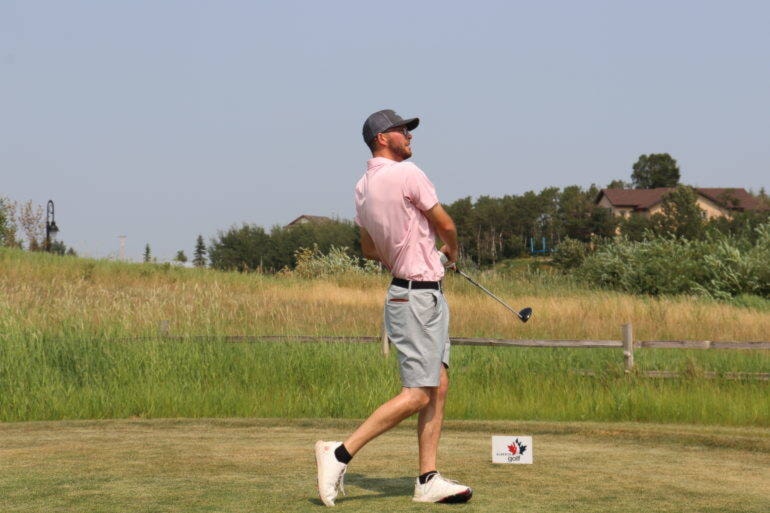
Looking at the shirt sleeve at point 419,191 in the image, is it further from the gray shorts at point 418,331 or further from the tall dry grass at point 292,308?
the tall dry grass at point 292,308

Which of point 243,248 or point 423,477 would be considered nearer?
point 423,477

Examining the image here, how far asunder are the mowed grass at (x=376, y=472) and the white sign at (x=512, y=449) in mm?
72

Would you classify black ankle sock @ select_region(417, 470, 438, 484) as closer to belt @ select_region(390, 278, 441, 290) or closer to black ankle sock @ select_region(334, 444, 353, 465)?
black ankle sock @ select_region(334, 444, 353, 465)

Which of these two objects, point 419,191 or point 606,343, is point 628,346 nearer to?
point 606,343

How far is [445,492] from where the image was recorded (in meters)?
5.39

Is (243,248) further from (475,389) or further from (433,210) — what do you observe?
(433,210)

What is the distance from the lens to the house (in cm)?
11151

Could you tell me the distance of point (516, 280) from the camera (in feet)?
114

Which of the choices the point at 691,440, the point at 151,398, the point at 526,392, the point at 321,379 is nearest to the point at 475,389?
the point at 526,392

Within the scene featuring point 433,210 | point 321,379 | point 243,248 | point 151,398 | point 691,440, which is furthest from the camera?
point 243,248

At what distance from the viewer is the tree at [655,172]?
133125mm

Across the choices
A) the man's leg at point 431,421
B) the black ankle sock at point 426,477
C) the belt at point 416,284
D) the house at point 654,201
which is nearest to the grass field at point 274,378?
the man's leg at point 431,421

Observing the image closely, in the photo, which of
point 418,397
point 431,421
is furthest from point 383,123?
point 431,421

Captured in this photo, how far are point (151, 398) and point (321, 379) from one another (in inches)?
89.7
